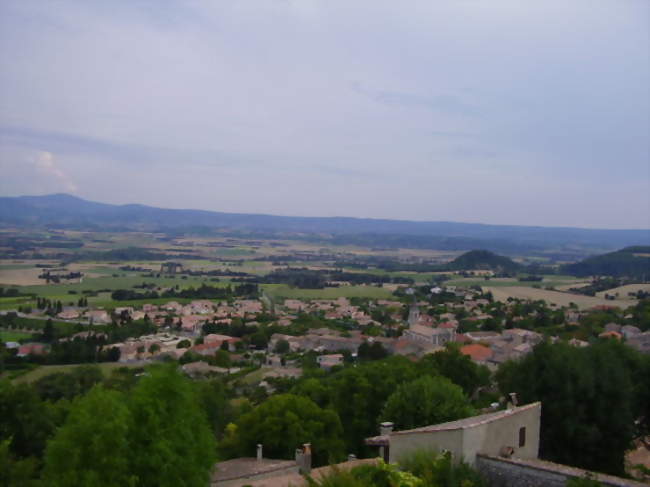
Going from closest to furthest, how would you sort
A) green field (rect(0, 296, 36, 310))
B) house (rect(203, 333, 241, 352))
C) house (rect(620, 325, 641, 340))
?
house (rect(620, 325, 641, 340)), house (rect(203, 333, 241, 352)), green field (rect(0, 296, 36, 310))

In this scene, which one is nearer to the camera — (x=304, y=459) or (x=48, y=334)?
(x=304, y=459)

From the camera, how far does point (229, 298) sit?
84.5 m

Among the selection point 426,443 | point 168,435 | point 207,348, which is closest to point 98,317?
point 207,348

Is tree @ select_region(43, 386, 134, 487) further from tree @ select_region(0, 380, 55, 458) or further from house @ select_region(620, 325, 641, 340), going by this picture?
house @ select_region(620, 325, 641, 340)

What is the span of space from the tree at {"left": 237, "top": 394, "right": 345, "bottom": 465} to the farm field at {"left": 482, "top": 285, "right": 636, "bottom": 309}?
6225cm

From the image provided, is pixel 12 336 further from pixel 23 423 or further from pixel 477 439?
pixel 477 439

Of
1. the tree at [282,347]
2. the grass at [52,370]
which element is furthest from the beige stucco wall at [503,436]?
the tree at [282,347]

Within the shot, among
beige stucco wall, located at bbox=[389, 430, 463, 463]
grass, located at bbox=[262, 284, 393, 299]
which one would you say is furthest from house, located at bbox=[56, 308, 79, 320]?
beige stucco wall, located at bbox=[389, 430, 463, 463]

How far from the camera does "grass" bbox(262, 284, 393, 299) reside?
3565 inches

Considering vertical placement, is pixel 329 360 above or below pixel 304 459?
below

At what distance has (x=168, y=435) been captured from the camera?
401 inches

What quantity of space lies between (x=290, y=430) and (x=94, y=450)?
325 inches

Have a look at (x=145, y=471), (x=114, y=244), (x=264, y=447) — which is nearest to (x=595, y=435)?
(x=264, y=447)

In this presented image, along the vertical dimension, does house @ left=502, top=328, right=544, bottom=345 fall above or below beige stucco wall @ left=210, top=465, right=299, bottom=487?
below
